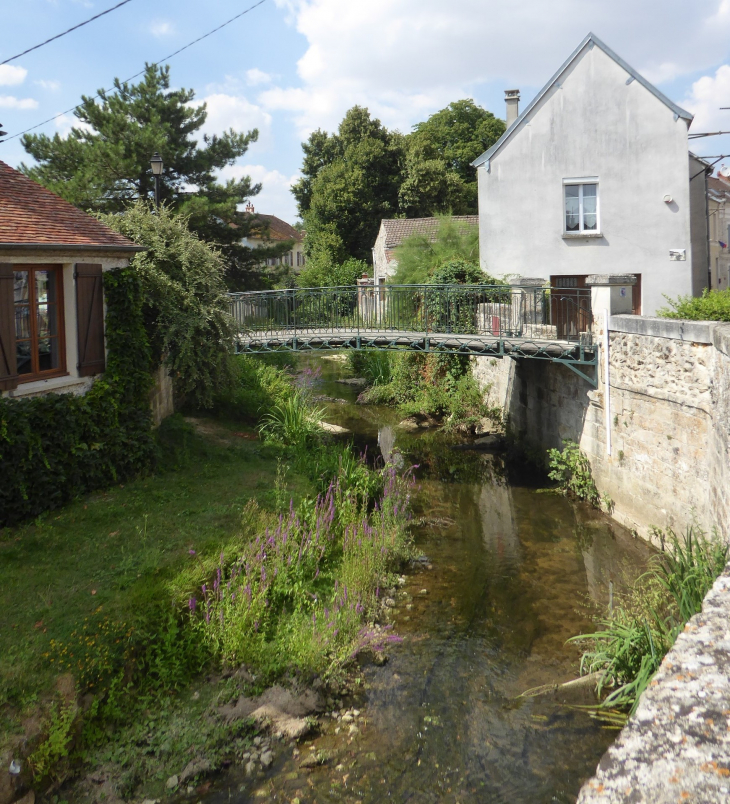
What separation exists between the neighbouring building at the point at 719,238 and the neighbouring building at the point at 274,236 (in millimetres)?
16973

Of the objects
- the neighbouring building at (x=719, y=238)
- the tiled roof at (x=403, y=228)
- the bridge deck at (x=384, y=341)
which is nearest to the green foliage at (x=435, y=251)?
the tiled roof at (x=403, y=228)

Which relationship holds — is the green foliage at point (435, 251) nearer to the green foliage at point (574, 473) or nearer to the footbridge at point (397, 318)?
the footbridge at point (397, 318)

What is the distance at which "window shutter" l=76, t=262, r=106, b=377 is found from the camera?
935cm

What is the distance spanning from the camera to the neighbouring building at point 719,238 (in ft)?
91.2

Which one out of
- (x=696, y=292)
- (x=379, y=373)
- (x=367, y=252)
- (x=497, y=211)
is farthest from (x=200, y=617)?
(x=367, y=252)

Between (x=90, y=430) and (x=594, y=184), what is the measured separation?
548 inches

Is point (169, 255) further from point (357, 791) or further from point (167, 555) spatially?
point (357, 791)

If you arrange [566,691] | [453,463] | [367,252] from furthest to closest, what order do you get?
[367,252], [453,463], [566,691]

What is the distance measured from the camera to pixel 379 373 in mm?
21812

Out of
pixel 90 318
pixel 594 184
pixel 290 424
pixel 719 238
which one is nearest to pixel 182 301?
pixel 90 318

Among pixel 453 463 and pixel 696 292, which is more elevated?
pixel 696 292

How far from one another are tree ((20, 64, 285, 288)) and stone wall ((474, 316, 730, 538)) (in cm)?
1286

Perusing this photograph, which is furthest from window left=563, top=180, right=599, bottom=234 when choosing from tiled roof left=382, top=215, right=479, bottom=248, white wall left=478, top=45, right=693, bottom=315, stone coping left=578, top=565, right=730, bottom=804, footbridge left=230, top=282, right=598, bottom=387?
stone coping left=578, top=565, right=730, bottom=804

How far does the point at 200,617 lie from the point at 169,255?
687 centimetres
